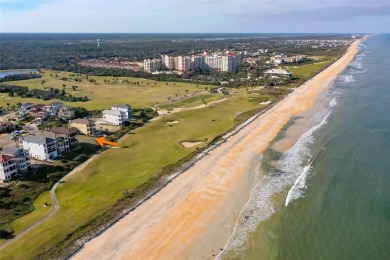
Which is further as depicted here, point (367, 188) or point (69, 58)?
point (69, 58)

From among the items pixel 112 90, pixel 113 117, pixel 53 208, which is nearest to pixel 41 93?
pixel 112 90

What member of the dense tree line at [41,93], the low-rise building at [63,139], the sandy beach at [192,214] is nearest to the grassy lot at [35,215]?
the sandy beach at [192,214]

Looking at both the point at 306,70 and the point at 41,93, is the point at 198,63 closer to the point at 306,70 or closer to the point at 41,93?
the point at 306,70

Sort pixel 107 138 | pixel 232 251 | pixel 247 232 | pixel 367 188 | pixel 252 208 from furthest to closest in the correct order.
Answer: pixel 107 138, pixel 367 188, pixel 252 208, pixel 247 232, pixel 232 251

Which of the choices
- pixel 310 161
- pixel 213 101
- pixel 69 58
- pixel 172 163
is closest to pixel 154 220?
pixel 172 163

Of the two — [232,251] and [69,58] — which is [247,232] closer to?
[232,251]

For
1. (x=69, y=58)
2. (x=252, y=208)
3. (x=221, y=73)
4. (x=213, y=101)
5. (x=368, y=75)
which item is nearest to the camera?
(x=252, y=208)
